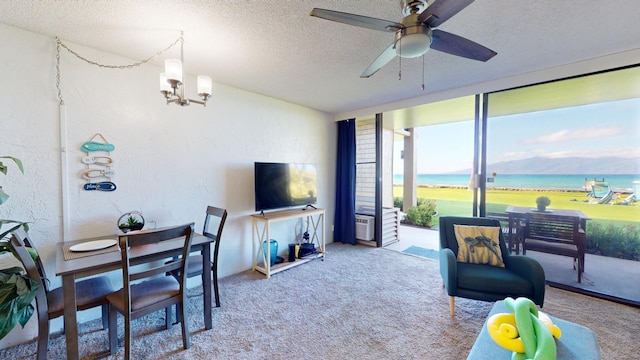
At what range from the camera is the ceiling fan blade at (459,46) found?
4.98 ft

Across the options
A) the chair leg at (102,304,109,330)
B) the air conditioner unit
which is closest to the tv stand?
the air conditioner unit

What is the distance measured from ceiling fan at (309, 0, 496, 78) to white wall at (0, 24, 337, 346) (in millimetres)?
2004

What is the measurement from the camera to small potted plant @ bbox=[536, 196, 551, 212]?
2.85 meters

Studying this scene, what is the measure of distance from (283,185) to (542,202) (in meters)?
3.23

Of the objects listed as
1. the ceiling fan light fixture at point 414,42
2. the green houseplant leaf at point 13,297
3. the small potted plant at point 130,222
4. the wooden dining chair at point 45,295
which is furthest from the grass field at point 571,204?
the green houseplant leaf at point 13,297

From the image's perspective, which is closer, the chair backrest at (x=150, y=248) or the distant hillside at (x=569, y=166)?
the chair backrest at (x=150, y=248)

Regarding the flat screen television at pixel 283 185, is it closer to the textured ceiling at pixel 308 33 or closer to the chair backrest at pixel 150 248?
the textured ceiling at pixel 308 33

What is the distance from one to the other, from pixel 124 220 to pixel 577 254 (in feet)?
15.8

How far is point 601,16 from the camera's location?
178cm

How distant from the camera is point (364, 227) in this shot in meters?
4.43

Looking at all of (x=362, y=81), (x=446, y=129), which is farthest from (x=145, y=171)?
(x=446, y=129)

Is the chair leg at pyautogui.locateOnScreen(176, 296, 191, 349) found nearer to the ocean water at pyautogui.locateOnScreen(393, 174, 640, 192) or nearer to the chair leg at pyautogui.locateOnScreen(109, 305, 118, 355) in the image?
the chair leg at pyautogui.locateOnScreen(109, 305, 118, 355)

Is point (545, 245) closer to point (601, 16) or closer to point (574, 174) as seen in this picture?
point (574, 174)

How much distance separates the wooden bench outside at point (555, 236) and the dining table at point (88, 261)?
11.9 ft
